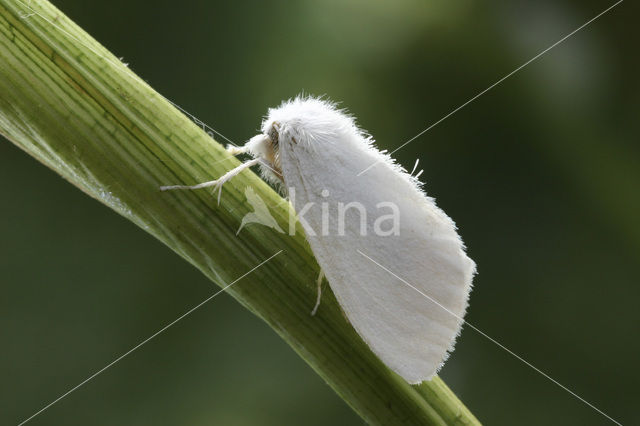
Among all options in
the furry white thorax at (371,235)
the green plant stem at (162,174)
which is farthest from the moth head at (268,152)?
the green plant stem at (162,174)

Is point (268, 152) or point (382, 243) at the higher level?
point (268, 152)

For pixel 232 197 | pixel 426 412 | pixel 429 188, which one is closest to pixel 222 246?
pixel 232 197

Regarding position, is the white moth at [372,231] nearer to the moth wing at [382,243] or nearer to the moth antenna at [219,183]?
the moth wing at [382,243]

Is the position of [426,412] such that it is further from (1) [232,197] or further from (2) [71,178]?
(2) [71,178]

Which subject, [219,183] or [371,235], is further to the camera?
[371,235]

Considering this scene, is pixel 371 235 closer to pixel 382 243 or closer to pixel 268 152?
pixel 382 243

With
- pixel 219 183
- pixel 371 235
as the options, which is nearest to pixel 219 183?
pixel 219 183

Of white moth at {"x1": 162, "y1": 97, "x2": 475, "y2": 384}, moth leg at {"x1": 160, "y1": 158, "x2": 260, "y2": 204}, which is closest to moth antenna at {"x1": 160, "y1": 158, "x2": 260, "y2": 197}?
moth leg at {"x1": 160, "y1": 158, "x2": 260, "y2": 204}
